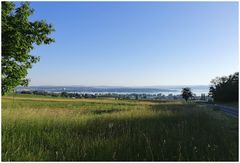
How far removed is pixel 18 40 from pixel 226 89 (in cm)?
8224

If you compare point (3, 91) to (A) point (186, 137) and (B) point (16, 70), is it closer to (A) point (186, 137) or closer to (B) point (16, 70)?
(B) point (16, 70)

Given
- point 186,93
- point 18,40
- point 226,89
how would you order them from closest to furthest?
1. point 18,40
2. point 226,89
3. point 186,93

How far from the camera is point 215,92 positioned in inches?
3967

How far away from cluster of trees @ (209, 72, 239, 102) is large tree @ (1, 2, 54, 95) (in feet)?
240

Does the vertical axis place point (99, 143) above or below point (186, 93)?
below

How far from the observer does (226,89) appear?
94688 millimetres

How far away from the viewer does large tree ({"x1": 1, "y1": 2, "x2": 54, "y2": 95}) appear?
18438 millimetres

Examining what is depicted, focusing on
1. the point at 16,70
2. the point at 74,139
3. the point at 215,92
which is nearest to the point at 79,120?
the point at 74,139

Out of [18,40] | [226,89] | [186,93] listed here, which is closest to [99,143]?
[18,40]

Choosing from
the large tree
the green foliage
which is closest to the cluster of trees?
the green foliage

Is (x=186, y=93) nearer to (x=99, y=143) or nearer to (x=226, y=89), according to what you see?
(x=226, y=89)

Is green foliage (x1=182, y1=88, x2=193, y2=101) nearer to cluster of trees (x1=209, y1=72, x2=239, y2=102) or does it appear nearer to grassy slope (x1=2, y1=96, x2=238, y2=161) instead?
cluster of trees (x1=209, y1=72, x2=239, y2=102)

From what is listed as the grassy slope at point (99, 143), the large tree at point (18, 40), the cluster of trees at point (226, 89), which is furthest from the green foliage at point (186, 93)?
the grassy slope at point (99, 143)

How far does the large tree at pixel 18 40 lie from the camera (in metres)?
18.4
